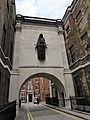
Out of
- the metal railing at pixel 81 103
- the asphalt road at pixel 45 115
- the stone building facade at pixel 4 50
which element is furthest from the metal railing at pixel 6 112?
the metal railing at pixel 81 103

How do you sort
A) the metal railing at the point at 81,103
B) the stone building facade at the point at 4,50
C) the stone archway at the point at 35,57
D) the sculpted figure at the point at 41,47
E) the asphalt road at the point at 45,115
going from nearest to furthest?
the stone building facade at the point at 4,50, the asphalt road at the point at 45,115, the metal railing at the point at 81,103, the stone archway at the point at 35,57, the sculpted figure at the point at 41,47

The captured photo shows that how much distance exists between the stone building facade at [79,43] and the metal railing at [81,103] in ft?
1.60

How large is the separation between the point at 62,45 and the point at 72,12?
4244mm

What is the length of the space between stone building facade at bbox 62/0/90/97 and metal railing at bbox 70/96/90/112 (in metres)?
0.49

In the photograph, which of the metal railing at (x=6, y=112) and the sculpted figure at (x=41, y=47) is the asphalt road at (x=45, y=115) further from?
the sculpted figure at (x=41, y=47)

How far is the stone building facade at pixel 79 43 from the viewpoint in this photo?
40.0 feet

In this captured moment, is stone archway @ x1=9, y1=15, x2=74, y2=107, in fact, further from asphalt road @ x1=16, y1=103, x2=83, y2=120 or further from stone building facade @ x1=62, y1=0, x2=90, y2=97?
asphalt road @ x1=16, y1=103, x2=83, y2=120

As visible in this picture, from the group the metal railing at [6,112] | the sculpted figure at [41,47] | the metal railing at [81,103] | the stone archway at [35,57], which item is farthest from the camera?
the sculpted figure at [41,47]

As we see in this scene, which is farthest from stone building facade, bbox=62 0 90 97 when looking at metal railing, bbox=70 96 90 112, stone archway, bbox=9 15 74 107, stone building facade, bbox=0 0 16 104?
stone building facade, bbox=0 0 16 104

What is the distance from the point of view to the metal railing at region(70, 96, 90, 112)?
11.7 meters

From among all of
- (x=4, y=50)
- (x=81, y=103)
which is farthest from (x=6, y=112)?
(x=81, y=103)

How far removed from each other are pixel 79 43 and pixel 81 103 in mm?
6176

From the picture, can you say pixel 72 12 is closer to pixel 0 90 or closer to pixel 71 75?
pixel 71 75

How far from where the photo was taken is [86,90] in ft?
40.1
